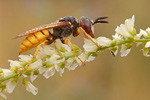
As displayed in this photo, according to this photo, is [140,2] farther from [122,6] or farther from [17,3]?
[17,3]

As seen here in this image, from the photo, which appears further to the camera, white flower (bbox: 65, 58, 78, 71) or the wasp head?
the wasp head

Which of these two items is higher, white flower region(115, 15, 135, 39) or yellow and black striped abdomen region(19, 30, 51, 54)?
yellow and black striped abdomen region(19, 30, 51, 54)

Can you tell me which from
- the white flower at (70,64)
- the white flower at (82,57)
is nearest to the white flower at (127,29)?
the white flower at (82,57)

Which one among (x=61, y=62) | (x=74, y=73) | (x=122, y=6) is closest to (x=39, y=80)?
(x=74, y=73)

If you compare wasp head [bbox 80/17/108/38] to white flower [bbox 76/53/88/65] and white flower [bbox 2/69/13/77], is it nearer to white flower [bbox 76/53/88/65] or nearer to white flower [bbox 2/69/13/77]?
white flower [bbox 76/53/88/65]

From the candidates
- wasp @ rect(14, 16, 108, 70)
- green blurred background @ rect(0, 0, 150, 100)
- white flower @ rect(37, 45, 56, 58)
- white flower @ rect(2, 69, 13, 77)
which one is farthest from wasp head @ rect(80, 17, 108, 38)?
green blurred background @ rect(0, 0, 150, 100)
